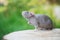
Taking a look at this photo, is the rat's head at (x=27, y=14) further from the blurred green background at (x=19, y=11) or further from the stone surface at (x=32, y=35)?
the stone surface at (x=32, y=35)

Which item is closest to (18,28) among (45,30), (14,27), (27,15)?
(14,27)

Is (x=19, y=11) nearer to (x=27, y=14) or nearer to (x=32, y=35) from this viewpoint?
(x=27, y=14)

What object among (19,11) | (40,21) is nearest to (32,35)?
(40,21)

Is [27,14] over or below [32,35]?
over

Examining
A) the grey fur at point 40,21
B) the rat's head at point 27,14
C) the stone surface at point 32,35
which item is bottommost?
the stone surface at point 32,35

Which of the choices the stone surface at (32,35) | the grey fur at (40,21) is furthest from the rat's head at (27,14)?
the stone surface at (32,35)

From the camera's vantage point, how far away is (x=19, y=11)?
4.01 feet

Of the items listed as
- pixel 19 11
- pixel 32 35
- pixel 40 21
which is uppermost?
pixel 19 11

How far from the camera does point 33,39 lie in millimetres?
1186

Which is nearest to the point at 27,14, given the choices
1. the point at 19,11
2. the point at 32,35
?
the point at 19,11

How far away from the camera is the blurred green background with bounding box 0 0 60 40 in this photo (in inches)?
47.9

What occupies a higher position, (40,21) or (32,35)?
(40,21)

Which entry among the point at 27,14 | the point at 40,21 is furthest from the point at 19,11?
the point at 40,21

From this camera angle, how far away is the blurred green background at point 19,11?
1217 mm
